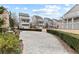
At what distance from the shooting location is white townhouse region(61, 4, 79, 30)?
5502 mm

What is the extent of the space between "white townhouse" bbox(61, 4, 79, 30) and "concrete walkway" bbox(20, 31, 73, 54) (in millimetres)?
430

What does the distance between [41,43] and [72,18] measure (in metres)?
0.89

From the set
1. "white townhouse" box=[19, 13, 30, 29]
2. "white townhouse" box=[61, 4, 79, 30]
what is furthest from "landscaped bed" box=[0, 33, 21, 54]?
"white townhouse" box=[61, 4, 79, 30]

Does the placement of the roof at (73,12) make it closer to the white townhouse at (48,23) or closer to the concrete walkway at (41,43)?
the white townhouse at (48,23)

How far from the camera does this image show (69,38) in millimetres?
5578

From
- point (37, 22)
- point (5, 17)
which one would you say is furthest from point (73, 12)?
point (5, 17)

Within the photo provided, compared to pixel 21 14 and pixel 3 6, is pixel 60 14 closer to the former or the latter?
pixel 21 14

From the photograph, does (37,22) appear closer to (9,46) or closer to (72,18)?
(72,18)

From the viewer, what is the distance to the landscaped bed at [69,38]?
Answer: 5329 millimetres

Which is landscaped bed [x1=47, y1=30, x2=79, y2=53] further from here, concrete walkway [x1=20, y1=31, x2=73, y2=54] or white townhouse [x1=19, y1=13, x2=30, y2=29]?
white townhouse [x1=19, y1=13, x2=30, y2=29]

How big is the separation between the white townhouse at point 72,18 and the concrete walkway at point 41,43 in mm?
430

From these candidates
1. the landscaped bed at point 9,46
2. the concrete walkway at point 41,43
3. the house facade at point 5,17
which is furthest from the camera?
the house facade at point 5,17

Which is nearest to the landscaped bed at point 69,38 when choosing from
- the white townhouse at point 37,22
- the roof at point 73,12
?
the white townhouse at point 37,22
